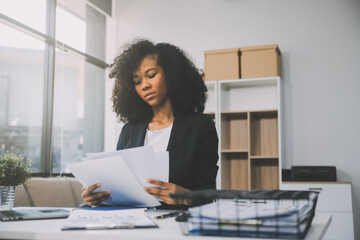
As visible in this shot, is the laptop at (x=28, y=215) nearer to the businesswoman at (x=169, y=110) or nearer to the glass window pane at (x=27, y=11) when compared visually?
the businesswoman at (x=169, y=110)

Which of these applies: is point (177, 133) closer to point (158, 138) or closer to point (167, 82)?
point (158, 138)

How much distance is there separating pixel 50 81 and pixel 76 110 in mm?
556

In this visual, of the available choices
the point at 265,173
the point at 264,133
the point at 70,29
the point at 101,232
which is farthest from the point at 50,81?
the point at 101,232

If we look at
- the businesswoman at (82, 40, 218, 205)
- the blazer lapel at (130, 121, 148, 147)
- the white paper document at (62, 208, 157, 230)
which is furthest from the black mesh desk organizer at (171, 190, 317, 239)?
the blazer lapel at (130, 121, 148, 147)

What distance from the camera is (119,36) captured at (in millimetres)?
5352

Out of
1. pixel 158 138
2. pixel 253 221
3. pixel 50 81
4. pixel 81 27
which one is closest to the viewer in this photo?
pixel 253 221

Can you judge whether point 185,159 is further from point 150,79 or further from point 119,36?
point 119,36

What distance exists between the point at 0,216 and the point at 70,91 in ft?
11.4

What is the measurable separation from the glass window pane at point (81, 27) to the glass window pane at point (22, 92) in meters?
0.35

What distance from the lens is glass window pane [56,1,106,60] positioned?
4.31 m

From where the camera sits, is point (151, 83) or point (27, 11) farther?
point (27, 11)

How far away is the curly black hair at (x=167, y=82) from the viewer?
177cm

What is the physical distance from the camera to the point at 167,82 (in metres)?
1.70

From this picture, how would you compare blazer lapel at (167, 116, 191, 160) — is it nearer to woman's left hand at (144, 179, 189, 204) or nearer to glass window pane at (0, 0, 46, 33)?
woman's left hand at (144, 179, 189, 204)
